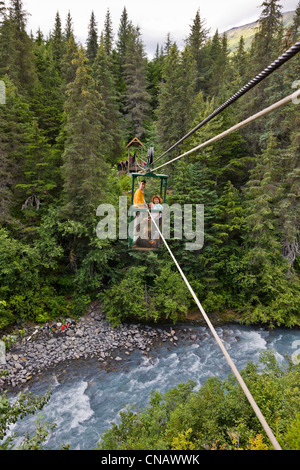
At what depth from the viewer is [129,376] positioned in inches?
500

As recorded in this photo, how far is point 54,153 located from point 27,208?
417 cm

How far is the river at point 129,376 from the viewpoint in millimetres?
10281

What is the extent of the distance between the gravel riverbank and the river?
18.8 inches

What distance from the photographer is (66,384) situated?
1208 centimetres

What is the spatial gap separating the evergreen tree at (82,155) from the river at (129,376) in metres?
8.72

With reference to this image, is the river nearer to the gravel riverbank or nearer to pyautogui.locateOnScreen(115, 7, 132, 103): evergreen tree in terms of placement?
the gravel riverbank

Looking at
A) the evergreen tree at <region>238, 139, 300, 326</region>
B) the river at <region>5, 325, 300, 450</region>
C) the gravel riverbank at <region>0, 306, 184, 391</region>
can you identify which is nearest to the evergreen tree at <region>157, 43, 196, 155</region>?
the evergreen tree at <region>238, 139, 300, 326</region>

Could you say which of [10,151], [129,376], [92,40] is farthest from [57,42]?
[129,376]

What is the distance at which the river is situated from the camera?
1028cm

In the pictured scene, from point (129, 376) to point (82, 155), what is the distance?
487 inches

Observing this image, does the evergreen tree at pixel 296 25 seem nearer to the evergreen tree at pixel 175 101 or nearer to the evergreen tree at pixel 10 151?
the evergreen tree at pixel 175 101

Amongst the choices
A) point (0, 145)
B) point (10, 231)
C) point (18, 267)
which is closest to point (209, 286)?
point (18, 267)

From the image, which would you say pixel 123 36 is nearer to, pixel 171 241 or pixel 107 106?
pixel 107 106

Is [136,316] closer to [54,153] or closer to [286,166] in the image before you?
[54,153]
